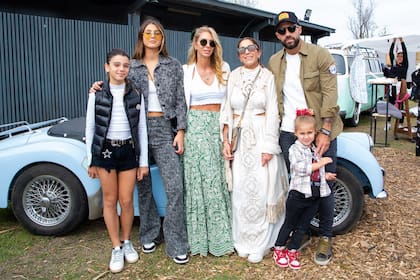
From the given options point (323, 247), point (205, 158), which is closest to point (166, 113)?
point (205, 158)

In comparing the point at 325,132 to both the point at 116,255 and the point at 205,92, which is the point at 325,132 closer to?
the point at 205,92

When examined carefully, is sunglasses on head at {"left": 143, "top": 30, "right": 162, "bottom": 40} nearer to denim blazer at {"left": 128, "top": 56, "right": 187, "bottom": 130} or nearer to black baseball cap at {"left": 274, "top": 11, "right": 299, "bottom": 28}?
denim blazer at {"left": 128, "top": 56, "right": 187, "bottom": 130}

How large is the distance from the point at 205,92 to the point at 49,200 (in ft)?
5.91

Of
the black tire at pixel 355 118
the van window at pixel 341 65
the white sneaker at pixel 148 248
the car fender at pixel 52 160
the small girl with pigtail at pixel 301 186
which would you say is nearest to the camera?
the small girl with pigtail at pixel 301 186

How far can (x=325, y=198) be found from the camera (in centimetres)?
355

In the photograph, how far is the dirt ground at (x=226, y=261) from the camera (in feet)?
11.2

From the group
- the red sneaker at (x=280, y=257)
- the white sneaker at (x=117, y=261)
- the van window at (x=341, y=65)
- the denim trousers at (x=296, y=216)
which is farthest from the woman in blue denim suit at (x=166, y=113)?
the van window at (x=341, y=65)

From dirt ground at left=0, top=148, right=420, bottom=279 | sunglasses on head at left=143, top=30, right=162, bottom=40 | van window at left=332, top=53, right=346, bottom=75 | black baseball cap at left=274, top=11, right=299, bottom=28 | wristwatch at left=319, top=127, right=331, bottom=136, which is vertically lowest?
dirt ground at left=0, top=148, right=420, bottom=279

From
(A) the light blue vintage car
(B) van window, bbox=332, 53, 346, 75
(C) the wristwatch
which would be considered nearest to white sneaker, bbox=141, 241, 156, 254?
(A) the light blue vintage car

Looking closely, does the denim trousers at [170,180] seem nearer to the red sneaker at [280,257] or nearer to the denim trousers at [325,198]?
the red sneaker at [280,257]

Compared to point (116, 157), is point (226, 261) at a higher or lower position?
lower

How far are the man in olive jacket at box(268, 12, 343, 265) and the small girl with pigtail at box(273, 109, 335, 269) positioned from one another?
129 mm

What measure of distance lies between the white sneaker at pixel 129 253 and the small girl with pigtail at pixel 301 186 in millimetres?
1188

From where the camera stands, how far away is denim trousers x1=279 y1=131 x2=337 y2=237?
3.57 m
